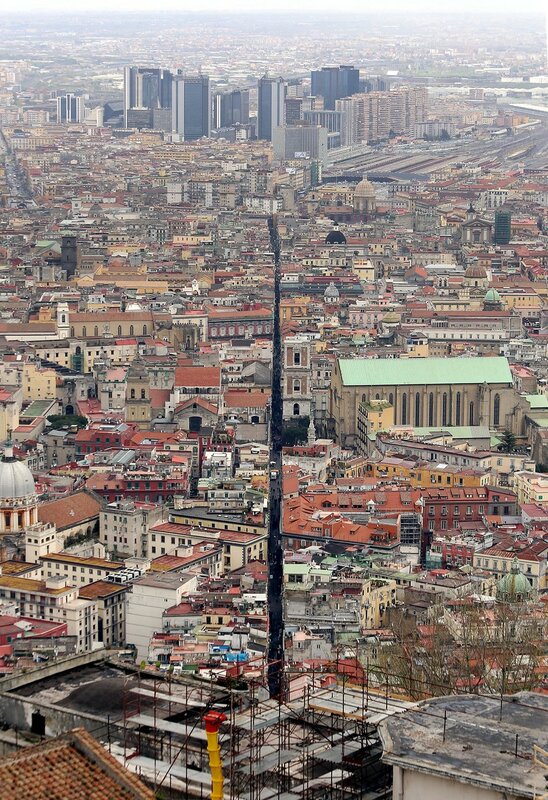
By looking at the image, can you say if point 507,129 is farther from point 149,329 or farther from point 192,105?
point 149,329

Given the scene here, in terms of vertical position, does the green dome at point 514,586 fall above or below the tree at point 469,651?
below

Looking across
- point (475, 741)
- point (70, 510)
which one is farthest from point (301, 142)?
point (475, 741)

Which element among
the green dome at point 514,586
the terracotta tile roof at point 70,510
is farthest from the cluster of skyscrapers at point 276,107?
the green dome at point 514,586

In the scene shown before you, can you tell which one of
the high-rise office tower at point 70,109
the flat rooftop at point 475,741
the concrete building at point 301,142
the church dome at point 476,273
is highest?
the flat rooftop at point 475,741

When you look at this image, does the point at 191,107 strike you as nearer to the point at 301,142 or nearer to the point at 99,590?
the point at 301,142

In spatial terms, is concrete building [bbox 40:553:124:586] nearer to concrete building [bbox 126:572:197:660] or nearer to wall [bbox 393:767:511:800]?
concrete building [bbox 126:572:197:660]

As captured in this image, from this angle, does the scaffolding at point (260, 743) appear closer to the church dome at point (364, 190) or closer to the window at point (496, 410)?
the window at point (496, 410)
